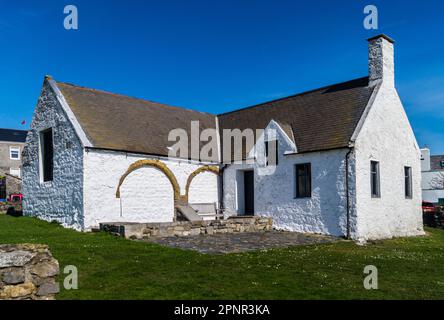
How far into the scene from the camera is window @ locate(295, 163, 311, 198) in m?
18.6

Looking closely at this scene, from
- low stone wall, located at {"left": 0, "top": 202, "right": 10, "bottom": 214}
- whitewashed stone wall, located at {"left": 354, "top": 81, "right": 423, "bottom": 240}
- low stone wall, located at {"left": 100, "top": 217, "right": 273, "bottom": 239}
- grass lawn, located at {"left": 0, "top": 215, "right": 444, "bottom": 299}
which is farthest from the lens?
low stone wall, located at {"left": 0, "top": 202, "right": 10, "bottom": 214}

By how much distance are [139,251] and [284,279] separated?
16.0ft

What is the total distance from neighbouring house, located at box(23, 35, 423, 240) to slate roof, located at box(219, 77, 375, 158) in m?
0.07

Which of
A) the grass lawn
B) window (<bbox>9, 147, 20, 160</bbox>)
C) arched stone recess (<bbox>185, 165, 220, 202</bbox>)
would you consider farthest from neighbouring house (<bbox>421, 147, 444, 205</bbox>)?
window (<bbox>9, 147, 20, 160</bbox>)

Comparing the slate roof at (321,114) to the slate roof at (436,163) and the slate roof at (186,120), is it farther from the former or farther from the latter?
the slate roof at (436,163)

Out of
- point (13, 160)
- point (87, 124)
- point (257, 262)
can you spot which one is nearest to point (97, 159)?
point (87, 124)

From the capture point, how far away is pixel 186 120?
2464 cm

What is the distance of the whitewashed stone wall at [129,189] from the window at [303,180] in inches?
211

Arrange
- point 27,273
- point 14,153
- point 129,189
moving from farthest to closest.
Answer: point 14,153, point 129,189, point 27,273

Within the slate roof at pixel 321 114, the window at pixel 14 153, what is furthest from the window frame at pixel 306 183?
the window at pixel 14 153

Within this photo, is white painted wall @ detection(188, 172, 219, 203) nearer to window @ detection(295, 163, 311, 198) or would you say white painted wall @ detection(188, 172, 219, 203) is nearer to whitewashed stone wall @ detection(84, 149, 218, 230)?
whitewashed stone wall @ detection(84, 149, 218, 230)

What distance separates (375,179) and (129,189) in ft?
36.2

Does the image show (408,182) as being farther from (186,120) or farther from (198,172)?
(186,120)

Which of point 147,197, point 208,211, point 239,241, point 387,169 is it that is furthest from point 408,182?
point 147,197
